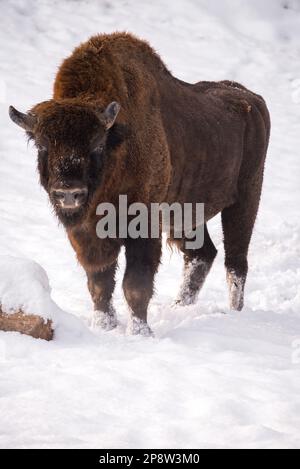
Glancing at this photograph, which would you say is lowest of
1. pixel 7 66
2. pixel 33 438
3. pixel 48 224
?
pixel 33 438

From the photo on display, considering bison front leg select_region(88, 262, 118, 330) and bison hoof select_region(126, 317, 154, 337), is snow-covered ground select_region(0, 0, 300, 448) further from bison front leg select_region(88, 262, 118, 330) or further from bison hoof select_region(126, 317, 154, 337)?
bison front leg select_region(88, 262, 118, 330)

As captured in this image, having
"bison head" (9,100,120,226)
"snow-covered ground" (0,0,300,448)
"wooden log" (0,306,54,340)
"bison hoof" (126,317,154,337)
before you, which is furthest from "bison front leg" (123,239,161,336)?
"wooden log" (0,306,54,340)

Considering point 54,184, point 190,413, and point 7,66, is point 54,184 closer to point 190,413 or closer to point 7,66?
point 190,413

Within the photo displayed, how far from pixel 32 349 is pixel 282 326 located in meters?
2.16

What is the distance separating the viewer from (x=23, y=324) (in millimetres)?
3994

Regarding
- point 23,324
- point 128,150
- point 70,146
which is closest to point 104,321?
point 23,324

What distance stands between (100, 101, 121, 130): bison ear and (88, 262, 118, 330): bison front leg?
52.7 inches

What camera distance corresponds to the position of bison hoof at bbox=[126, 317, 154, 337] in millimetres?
4742

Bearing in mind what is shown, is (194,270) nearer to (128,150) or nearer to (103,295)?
(103,295)

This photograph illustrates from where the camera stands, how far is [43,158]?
4.43 m

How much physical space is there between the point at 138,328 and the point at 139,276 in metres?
0.38

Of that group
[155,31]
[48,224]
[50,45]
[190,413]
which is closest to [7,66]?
[50,45]

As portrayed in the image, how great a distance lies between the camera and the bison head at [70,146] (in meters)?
4.11

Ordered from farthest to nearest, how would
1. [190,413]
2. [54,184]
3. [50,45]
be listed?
[50,45] < [54,184] < [190,413]
